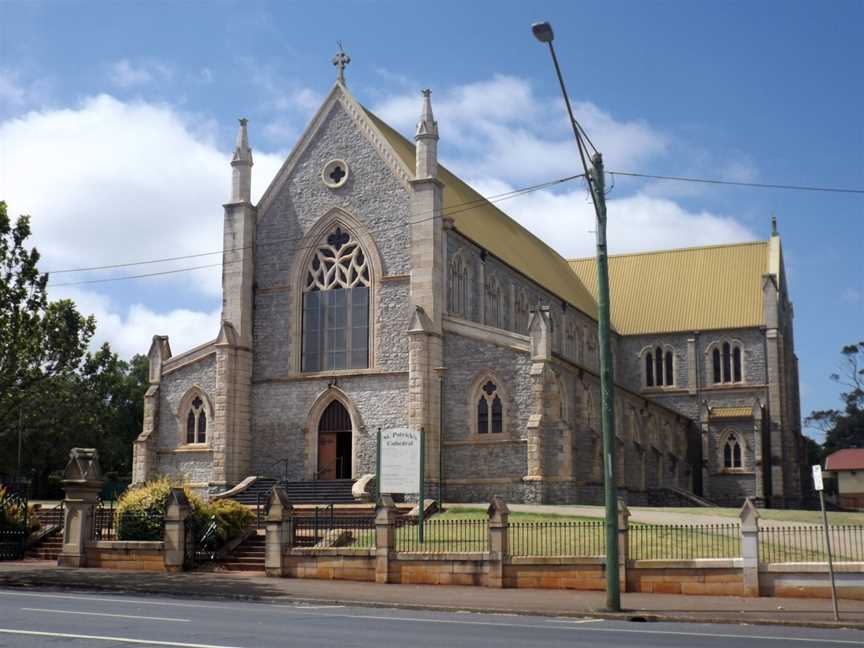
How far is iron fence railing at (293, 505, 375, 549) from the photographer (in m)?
26.5

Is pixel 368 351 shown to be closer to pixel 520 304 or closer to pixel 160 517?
pixel 520 304

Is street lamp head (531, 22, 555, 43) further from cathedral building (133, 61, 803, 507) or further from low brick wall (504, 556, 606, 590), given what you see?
cathedral building (133, 61, 803, 507)

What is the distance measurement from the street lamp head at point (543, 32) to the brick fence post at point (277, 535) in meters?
13.8

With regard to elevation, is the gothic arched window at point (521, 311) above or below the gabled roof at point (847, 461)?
above

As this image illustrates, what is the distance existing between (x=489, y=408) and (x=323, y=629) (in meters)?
22.6

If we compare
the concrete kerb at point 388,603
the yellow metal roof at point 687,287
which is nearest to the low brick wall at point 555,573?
the concrete kerb at point 388,603

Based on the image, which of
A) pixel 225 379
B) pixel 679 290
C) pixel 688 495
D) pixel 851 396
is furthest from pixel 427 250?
pixel 851 396

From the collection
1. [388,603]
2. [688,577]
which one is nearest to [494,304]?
[688,577]

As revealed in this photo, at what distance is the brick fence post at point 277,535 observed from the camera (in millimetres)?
25250

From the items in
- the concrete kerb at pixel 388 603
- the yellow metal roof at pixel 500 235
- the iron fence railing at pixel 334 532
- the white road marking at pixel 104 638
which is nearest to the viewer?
the white road marking at pixel 104 638

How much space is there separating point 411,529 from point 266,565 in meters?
4.90

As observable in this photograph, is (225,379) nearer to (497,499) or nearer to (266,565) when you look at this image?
(266,565)

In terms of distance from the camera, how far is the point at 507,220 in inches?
2197

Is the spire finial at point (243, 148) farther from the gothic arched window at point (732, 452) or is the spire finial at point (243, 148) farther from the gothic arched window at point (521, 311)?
the gothic arched window at point (732, 452)
